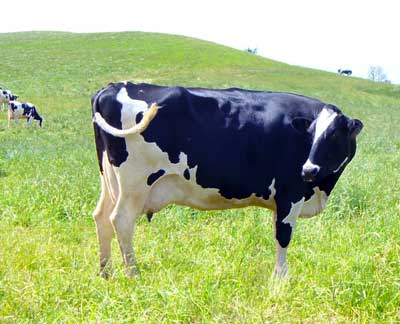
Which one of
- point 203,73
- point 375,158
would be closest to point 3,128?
point 375,158

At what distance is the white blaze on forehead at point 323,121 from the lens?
4.64 metres

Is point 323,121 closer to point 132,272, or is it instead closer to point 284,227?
point 284,227

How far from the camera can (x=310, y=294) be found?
4160 millimetres

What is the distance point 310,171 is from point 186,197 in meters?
1.18

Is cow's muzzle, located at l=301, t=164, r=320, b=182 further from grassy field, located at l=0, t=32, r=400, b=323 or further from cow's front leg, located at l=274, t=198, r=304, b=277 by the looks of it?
grassy field, located at l=0, t=32, r=400, b=323

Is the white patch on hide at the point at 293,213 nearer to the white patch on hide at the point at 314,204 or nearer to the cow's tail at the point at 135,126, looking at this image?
the white patch on hide at the point at 314,204

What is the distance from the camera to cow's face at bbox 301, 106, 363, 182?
462cm

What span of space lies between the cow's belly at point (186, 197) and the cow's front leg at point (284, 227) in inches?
6.6

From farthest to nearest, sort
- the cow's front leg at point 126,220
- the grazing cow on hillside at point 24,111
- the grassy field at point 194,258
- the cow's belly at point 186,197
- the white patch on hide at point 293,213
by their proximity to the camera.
Answer: 1. the grazing cow on hillside at point 24,111
2. the white patch on hide at point 293,213
3. the cow's belly at point 186,197
4. the cow's front leg at point 126,220
5. the grassy field at point 194,258

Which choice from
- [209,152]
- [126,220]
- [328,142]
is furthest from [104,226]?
[328,142]

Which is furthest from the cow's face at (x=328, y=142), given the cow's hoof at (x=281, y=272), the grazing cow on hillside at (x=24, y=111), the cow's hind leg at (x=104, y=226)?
the grazing cow on hillside at (x=24, y=111)

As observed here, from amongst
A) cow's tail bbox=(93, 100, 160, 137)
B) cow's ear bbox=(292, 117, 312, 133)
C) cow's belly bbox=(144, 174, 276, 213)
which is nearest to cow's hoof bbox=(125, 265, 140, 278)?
cow's belly bbox=(144, 174, 276, 213)

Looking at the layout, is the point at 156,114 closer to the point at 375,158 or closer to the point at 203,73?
the point at 375,158

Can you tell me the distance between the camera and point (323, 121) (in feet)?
15.4
